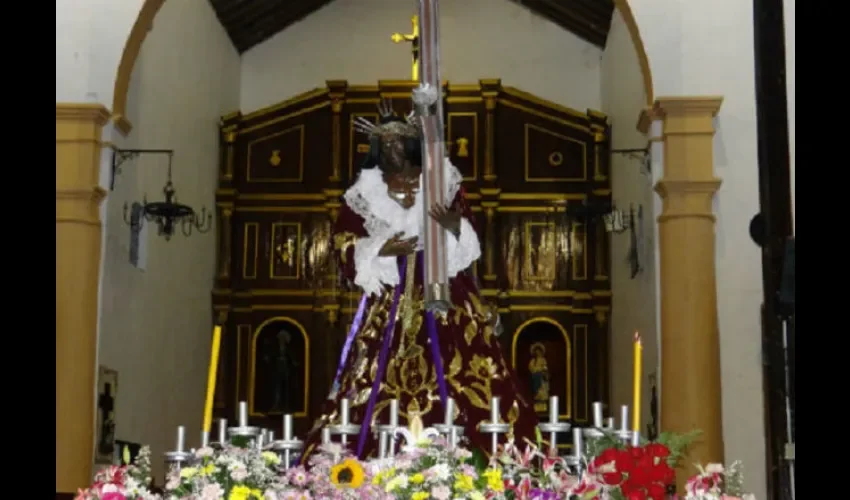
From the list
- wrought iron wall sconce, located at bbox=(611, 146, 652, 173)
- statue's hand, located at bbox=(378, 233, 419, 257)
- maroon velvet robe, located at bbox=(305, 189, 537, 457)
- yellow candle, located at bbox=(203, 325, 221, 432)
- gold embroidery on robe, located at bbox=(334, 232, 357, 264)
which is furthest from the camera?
wrought iron wall sconce, located at bbox=(611, 146, 652, 173)

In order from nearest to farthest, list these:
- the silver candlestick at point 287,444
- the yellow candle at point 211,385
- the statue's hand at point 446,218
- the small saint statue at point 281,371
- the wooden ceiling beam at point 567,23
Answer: the yellow candle at point 211,385
the silver candlestick at point 287,444
the statue's hand at point 446,218
the small saint statue at point 281,371
the wooden ceiling beam at point 567,23

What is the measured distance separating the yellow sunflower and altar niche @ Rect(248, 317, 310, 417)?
9.00 metres

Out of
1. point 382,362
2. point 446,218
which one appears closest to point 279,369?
point 382,362

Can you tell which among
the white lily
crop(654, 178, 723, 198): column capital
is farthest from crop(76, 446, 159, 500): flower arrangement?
crop(654, 178, 723, 198): column capital

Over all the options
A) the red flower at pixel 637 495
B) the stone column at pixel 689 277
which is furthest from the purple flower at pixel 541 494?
the stone column at pixel 689 277

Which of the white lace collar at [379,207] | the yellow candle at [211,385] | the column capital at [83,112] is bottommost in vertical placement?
the yellow candle at [211,385]

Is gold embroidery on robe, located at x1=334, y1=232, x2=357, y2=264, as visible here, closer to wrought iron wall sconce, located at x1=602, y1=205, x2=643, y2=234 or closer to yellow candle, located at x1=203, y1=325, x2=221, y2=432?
yellow candle, located at x1=203, y1=325, x2=221, y2=432

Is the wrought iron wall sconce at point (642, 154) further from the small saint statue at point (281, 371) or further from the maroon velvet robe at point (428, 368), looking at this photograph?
the small saint statue at point (281, 371)

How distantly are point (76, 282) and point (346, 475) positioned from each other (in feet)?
14.3

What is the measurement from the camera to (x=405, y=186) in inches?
249

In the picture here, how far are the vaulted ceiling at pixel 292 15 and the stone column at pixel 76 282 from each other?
17.5 ft

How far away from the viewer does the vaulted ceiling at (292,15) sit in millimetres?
12898

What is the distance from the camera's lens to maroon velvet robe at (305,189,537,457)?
233 inches

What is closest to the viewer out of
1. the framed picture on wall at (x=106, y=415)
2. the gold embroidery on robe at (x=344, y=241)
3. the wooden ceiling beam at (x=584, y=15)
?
the gold embroidery on robe at (x=344, y=241)
